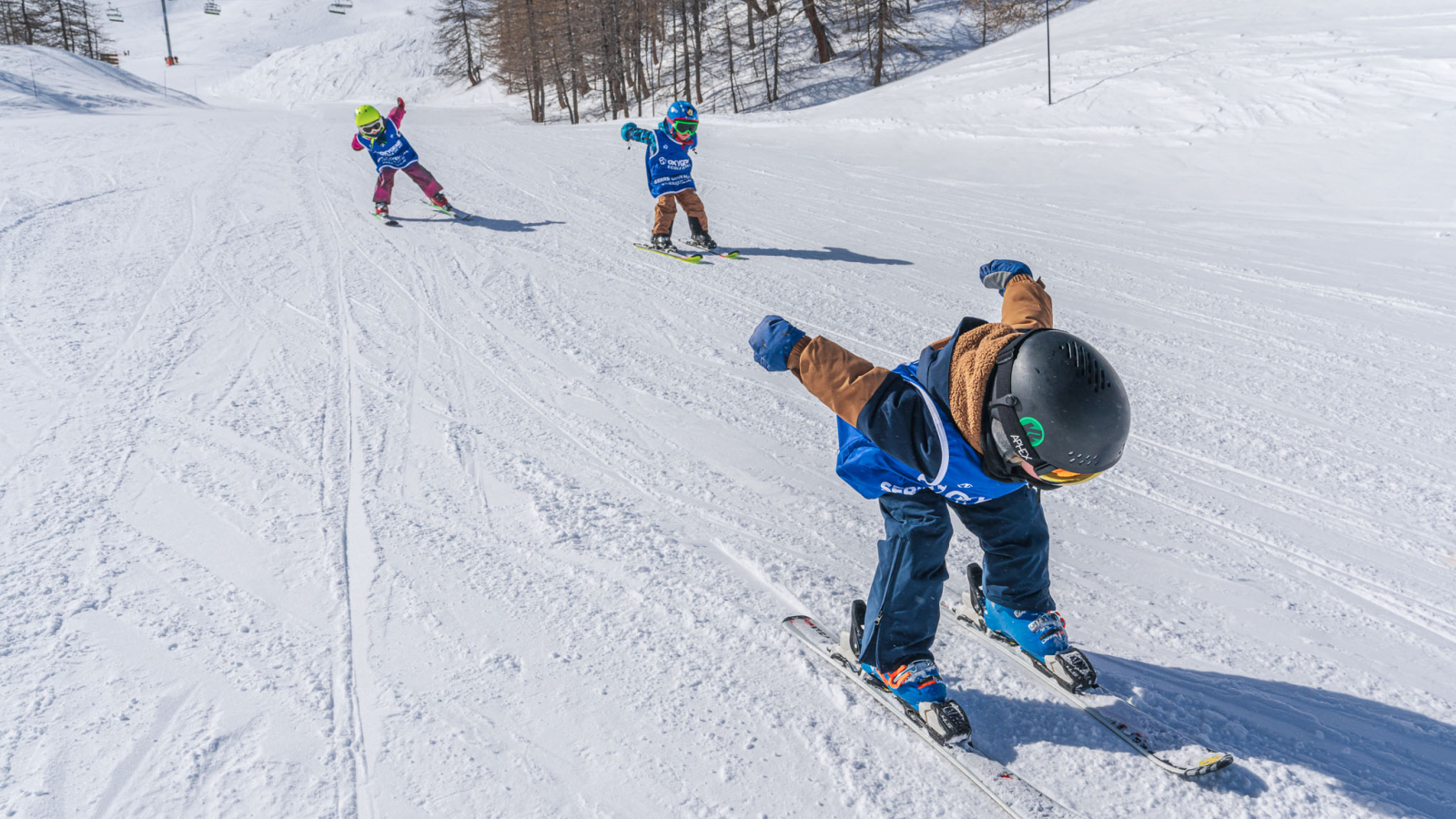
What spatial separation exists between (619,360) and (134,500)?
9.96 feet

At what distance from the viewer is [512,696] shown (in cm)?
271

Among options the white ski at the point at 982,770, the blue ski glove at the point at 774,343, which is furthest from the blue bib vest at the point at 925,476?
the white ski at the point at 982,770

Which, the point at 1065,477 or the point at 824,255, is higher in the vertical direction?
the point at 824,255

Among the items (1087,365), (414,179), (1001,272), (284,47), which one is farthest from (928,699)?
(284,47)

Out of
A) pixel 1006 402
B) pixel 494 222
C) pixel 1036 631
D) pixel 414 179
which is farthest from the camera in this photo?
pixel 414 179

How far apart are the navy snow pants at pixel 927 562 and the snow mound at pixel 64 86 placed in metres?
25.7

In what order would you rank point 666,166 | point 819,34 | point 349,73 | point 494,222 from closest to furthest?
point 666,166, point 494,222, point 819,34, point 349,73

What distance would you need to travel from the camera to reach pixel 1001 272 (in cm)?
298

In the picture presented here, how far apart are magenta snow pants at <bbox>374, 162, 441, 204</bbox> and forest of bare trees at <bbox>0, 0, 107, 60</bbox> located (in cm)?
5622

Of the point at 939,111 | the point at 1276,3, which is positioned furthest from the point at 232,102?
the point at 1276,3

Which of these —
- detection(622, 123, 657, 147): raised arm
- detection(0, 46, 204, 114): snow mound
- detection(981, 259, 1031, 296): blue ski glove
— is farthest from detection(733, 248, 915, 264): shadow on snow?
detection(0, 46, 204, 114): snow mound

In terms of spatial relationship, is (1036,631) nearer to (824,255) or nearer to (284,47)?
(824,255)

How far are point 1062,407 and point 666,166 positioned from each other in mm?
7973

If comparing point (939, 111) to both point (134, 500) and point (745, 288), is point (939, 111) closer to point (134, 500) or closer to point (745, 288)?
point (745, 288)
